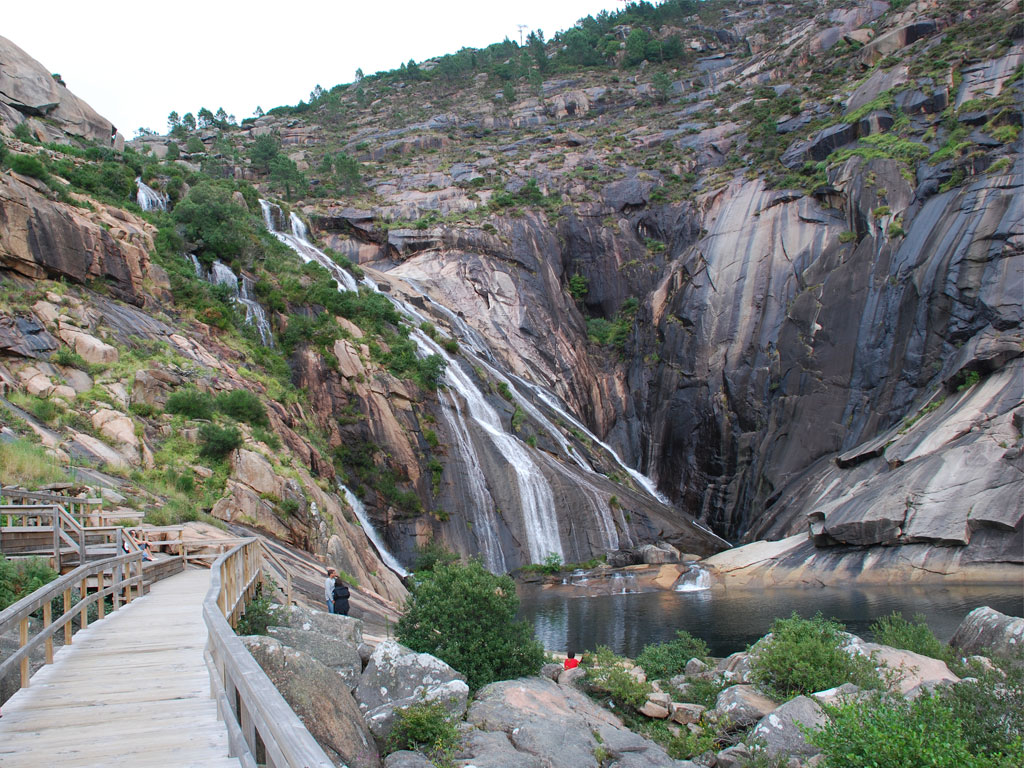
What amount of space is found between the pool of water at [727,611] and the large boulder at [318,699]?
13725 millimetres

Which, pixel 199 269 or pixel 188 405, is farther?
pixel 199 269

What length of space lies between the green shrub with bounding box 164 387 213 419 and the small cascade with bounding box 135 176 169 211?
838 inches

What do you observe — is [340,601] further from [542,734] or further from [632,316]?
[632,316]

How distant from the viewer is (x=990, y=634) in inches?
631

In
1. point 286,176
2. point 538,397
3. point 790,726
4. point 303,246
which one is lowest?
point 790,726

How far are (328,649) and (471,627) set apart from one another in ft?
11.4

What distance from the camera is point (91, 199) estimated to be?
34.3m

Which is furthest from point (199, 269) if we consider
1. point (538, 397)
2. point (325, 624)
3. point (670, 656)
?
point (670, 656)

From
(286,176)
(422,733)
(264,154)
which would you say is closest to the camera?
(422,733)

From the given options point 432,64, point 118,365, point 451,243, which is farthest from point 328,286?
point 432,64

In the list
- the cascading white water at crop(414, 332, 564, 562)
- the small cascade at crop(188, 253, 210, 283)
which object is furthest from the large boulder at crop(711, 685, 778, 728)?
the small cascade at crop(188, 253, 210, 283)

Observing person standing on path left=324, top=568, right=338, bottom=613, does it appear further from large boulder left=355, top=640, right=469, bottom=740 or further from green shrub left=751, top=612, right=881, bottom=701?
green shrub left=751, top=612, right=881, bottom=701

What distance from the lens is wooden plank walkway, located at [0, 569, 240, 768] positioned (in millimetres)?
4773

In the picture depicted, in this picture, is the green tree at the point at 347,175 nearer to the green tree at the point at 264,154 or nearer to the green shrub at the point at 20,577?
the green tree at the point at 264,154
